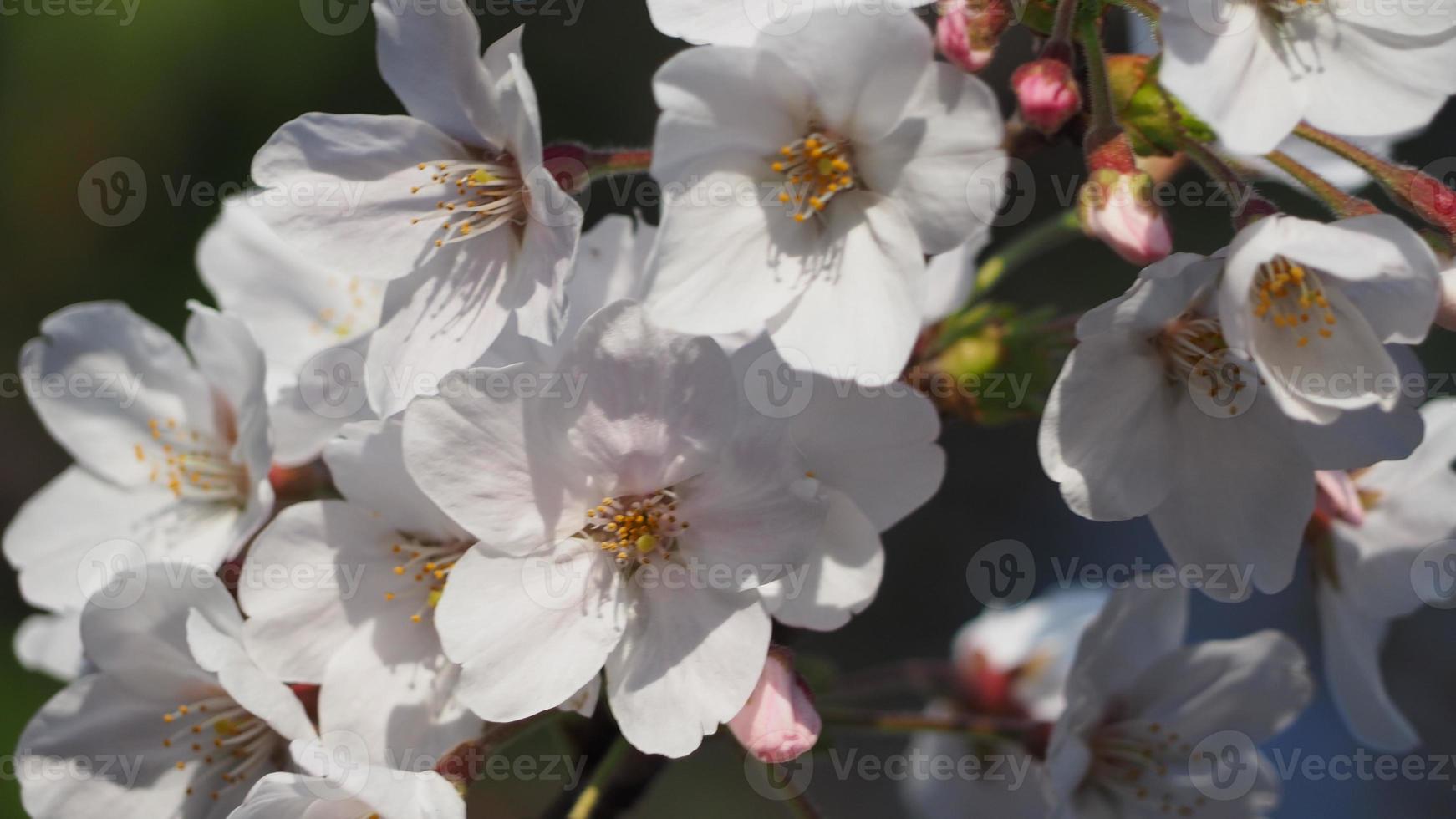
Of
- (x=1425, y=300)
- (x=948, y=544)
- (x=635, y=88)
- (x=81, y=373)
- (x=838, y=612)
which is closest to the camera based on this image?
(x=1425, y=300)

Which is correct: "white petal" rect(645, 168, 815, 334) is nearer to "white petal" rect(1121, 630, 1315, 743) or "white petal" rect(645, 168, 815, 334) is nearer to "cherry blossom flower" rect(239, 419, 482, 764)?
"cherry blossom flower" rect(239, 419, 482, 764)

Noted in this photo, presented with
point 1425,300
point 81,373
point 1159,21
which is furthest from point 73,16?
point 1425,300

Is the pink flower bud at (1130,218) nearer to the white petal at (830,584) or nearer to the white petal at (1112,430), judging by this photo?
the white petal at (1112,430)

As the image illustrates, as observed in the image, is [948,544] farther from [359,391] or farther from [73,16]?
[359,391]

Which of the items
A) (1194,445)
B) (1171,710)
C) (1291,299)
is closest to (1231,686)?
(1171,710)

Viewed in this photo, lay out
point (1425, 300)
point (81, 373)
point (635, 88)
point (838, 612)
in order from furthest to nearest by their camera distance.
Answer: point (635, 88) < point (81, 373) < point (838, 612) < point (1425, 300)

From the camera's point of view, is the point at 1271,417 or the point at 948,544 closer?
the point at 1271,417

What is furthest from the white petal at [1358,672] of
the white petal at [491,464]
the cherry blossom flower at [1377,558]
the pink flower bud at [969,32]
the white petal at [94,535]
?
the white petal at [94,535]

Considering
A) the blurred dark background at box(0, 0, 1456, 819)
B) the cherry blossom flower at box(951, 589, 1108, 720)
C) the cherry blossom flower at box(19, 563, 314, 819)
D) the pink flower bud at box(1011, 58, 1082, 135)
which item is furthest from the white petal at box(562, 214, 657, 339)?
the blurred dark background at box(0, 0, 1456, 819)
